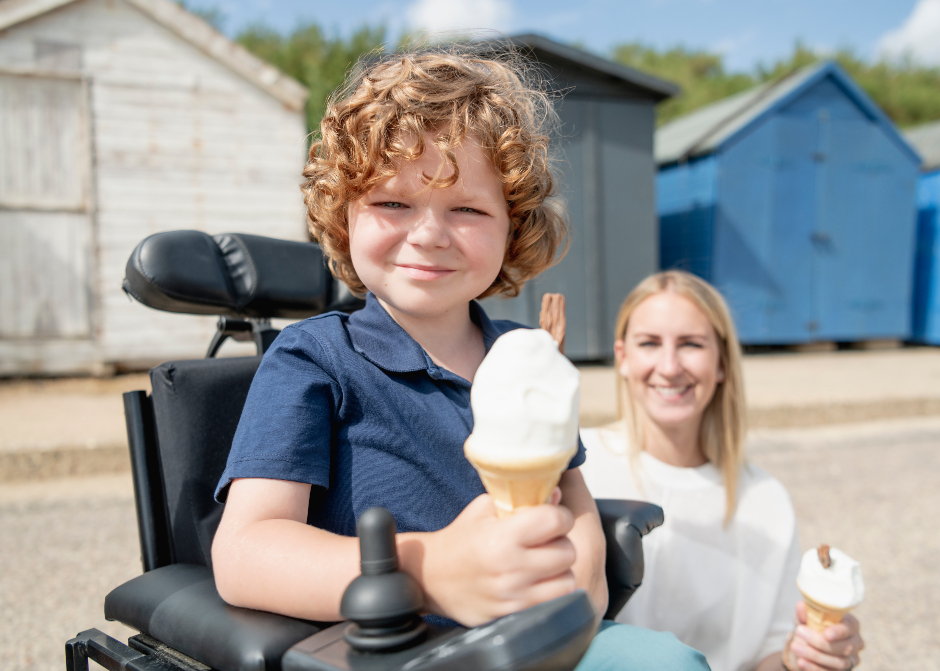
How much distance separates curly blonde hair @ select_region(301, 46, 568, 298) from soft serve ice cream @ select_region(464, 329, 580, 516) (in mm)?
404

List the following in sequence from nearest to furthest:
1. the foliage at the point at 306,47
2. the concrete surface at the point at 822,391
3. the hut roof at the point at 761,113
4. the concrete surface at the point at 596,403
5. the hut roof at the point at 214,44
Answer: the concrete surface at the point at 596,403 < the concrete surface at the point at 822,391 < the hut roof at the point at 214,44 < the hut roof at the point at 761,113 < the foliage at the point at 306,47

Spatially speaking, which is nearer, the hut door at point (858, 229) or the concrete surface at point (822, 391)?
the concrete surface at point (822, 391)

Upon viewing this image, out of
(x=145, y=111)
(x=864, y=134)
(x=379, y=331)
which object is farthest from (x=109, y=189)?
(x=864, y=134)

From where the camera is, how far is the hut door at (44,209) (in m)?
5.92

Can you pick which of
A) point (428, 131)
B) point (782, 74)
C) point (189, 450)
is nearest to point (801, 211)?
point (428, 131)

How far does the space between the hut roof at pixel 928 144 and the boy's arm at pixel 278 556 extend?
10588 mm

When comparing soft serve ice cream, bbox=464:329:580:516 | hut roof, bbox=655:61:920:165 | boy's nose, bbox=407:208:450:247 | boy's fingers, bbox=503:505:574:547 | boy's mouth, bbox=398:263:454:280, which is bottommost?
boy's fingers, bbox=503:505:574:547

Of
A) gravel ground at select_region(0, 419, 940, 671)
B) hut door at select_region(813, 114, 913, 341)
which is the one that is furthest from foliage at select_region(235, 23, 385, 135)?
gravel ground at select_region(0, 419, 940, 671)

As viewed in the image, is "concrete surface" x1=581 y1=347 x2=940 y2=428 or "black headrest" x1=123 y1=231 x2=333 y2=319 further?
"concrete surface" x1=581 y1=347 x2=940 y2=428

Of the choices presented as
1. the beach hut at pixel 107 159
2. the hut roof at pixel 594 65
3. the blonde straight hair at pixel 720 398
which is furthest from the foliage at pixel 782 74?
the blonde straight hair at pixel 720 398

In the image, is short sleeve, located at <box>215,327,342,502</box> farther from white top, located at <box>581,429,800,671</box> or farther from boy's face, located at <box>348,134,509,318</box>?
white top, located at <box>581,429,800,671</box>

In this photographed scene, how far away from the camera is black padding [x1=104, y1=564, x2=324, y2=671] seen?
32.2 inches

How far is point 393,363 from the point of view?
111 cm

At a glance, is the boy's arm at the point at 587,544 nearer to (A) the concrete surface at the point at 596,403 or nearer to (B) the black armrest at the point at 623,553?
(B) the black armrest at the point at 623,553
